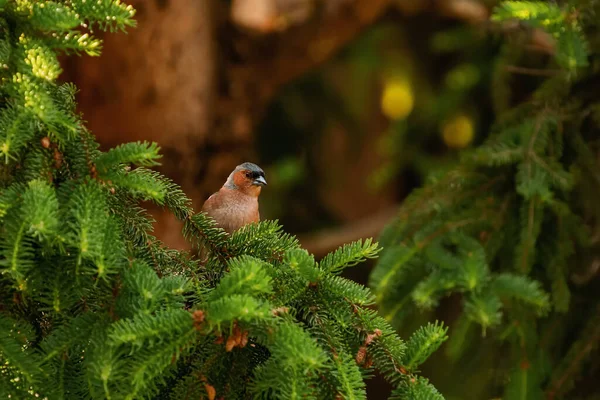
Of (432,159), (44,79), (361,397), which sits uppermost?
(44,79)

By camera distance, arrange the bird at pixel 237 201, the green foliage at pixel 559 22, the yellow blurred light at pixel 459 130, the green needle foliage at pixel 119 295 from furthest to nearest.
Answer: the yellow blurred light at pixel 459 130
the bird at pixel 237 201
the green foliage at pixel 559 22
the green needle foliage at pixel 119 295

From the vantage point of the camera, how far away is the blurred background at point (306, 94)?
4.68 meters

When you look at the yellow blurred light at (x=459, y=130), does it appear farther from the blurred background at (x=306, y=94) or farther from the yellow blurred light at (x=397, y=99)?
the yellow blurred light at (x=397, y=99)

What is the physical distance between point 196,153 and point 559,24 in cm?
248

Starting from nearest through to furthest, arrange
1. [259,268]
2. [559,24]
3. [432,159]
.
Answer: [259,268] < [559,24] < [432,159]

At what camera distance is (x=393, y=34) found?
7.84m

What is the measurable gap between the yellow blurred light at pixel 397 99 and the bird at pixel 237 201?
11.1 ft

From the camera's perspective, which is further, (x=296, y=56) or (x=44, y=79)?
(x=296, y=56)

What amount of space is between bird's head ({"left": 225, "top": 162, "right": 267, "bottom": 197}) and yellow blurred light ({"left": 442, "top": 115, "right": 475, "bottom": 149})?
11.0 feet

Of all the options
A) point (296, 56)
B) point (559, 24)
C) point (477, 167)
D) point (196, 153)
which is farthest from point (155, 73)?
point (559, 24)

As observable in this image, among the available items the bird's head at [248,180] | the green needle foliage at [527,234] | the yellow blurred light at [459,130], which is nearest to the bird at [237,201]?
the bird's head at [248,180]

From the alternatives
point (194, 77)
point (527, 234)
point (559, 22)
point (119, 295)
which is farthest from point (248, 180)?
point (119, 295)

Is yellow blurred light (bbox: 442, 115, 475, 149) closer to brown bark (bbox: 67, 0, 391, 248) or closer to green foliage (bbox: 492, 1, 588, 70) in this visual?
brown bark (bbox: 67, 0, 391, 248)

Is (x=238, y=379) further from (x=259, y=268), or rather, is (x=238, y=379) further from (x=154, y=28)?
(x=154, y=28)
